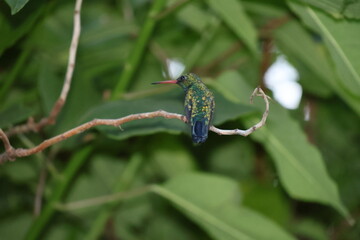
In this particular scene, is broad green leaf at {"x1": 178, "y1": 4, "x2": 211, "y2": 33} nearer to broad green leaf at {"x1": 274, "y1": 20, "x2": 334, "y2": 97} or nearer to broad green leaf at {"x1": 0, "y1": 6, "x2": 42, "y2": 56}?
broad green leaf at {"x1": 274, "y1": 20, "x2": 334, "y2": 97}

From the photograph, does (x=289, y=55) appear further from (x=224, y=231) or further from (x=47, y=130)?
(x=47, y=130)

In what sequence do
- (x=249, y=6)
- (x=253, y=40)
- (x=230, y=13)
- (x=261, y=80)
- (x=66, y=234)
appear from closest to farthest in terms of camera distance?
(x=230, y=13) < (x=253, y=40) < (x=249, y=6) < (x=66, y=234) < (x=261, y=80)

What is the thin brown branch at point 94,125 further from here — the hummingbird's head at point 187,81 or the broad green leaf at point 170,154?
the broad green leaf at point 170,154

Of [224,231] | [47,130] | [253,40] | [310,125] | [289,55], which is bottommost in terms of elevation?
[310,125]

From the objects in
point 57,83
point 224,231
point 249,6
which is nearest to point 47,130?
point 57,83

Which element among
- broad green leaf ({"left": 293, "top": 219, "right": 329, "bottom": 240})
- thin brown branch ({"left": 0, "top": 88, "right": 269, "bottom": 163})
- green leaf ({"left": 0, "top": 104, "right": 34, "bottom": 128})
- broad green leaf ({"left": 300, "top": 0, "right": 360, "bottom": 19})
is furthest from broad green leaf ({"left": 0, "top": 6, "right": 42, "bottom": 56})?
broad green leaf ({"left": 293, "top": 219, "right": 329, "bottom": 240})

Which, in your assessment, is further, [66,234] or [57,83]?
[66,234]

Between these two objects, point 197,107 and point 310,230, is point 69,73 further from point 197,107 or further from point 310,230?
point 310,230
